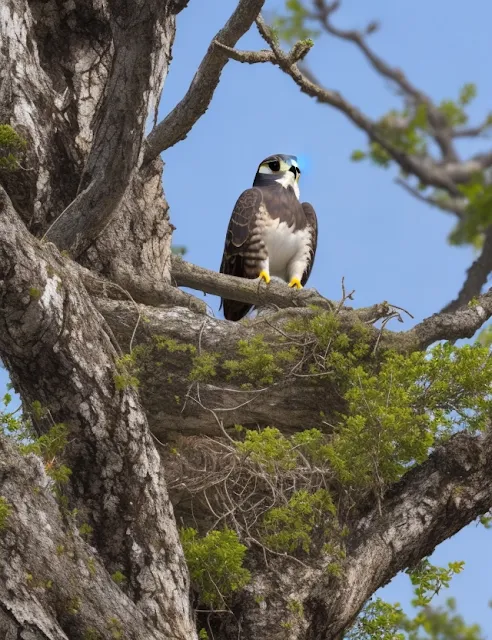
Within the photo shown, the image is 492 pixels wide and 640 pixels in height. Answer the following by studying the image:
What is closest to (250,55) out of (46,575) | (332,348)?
(332,348)

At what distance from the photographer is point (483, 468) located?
4324 mm

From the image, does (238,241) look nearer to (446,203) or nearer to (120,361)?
(120,361)

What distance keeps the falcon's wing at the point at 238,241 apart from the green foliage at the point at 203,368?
2.44 meters

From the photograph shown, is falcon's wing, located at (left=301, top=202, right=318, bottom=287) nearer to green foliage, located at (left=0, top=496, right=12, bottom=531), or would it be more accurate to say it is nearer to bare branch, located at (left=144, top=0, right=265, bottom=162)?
bare branch, located at (left=144, top=0, right=265, bottom=162)

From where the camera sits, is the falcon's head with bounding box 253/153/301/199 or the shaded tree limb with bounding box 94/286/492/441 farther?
the falcon's head with bounding box 253/153/301/199

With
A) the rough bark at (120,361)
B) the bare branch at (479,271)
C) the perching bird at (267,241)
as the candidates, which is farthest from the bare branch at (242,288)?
the bare branch at (479,271)

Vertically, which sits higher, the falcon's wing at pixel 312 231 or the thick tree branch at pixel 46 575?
the falcon's wing at pixel 312 231

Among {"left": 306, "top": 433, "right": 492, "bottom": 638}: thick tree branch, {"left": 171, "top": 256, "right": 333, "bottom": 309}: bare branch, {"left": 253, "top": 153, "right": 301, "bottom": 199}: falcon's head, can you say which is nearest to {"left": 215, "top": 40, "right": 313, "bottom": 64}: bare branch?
{"left": 171, "top": 256, "right": 333, "bottom": 309}: bare branch

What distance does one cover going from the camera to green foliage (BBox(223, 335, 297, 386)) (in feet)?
15.7

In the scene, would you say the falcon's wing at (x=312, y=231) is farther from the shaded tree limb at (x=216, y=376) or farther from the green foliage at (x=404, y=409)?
the green foliage at (x=404, y=409)

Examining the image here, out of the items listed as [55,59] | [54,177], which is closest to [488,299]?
[54,177]

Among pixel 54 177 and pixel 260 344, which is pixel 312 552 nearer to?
pixel 260 344

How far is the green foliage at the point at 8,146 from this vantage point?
523 cm

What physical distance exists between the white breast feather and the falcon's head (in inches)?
27.6
